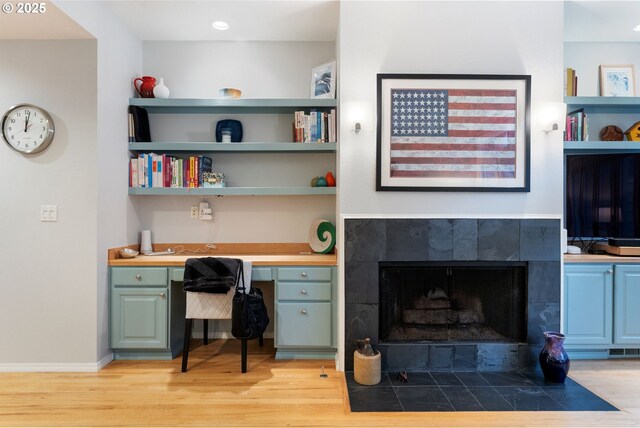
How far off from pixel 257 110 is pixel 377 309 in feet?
6.69

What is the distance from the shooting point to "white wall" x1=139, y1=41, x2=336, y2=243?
11.2ft

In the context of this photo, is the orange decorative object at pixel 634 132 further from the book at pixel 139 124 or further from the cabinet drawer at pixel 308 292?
the book at pixel 139 124

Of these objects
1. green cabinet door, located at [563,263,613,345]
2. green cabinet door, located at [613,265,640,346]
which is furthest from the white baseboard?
green cabinet door, located at [613,265,640,346]

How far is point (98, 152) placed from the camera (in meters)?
2.73

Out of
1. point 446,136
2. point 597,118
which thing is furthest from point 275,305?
point 597,118

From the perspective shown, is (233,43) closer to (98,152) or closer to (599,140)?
(98,152)

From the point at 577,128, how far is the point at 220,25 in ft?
10.4

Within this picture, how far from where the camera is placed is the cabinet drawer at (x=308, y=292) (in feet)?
9.45

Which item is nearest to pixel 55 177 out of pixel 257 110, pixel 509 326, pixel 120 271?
pixel 120 271

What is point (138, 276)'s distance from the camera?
2.88 meters

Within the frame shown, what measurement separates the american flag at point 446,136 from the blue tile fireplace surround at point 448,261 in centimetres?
38

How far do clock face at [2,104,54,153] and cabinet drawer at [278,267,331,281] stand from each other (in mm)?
2012

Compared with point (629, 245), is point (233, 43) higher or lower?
higher

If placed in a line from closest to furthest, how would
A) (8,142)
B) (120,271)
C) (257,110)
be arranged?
(8,142) → (120,271) → (257,110)
